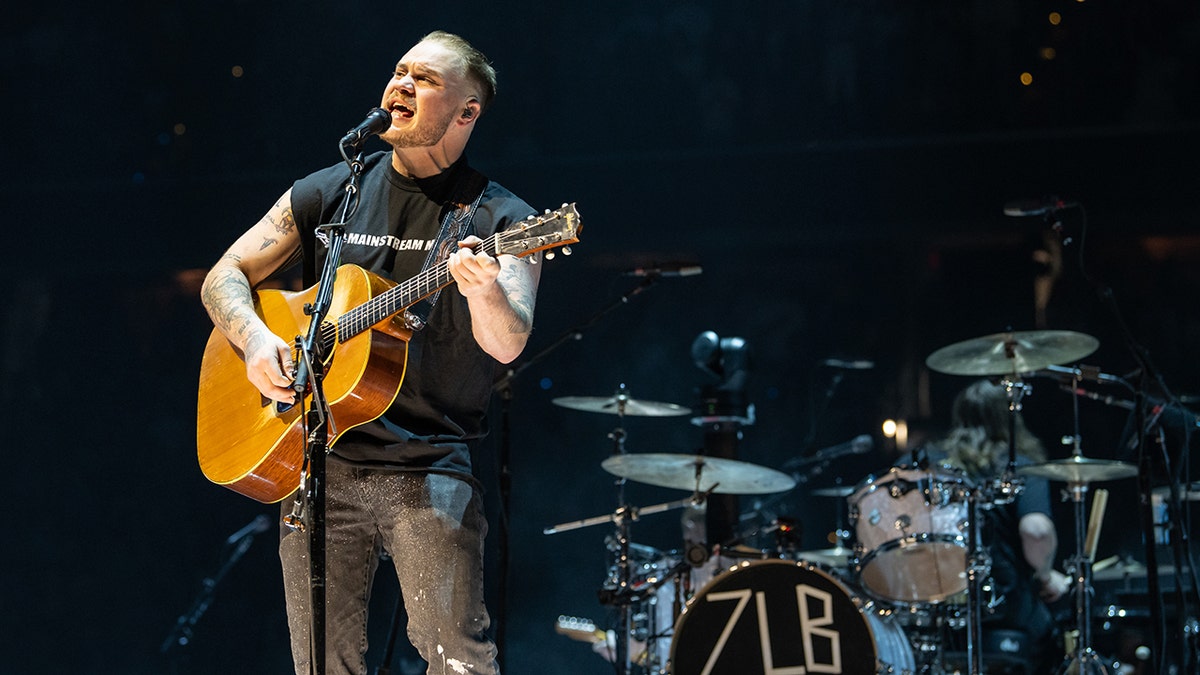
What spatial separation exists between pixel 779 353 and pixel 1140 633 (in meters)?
2.59

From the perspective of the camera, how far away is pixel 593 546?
24.1 ft

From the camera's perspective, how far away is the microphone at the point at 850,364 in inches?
273

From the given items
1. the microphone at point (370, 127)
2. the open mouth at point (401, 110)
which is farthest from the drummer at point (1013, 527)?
the microphone at point (370, 127)

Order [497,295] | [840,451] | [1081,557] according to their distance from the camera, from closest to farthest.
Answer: [497,295]
[1081,557]
[840,451]

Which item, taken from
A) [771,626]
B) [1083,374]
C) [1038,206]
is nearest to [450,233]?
[771,626]

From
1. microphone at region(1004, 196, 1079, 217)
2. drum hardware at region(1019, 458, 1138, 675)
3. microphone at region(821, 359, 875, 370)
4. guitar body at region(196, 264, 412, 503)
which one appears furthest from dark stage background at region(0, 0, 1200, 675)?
guitar body at region(196, 264, 412, 503)

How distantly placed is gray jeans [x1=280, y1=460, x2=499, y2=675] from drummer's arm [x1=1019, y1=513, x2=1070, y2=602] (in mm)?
4184

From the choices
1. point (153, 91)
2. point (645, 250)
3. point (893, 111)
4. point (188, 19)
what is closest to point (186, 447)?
point (153, 91)

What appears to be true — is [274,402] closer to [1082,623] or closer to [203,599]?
[1082,623]

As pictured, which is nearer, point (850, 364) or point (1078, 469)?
point (1078, 469)

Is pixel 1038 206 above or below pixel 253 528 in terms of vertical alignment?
above

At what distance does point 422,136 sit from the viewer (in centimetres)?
300

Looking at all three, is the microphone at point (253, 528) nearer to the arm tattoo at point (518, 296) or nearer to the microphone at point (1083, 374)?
the microphone at point (1083, 374)

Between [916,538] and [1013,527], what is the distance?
102 centimetres
